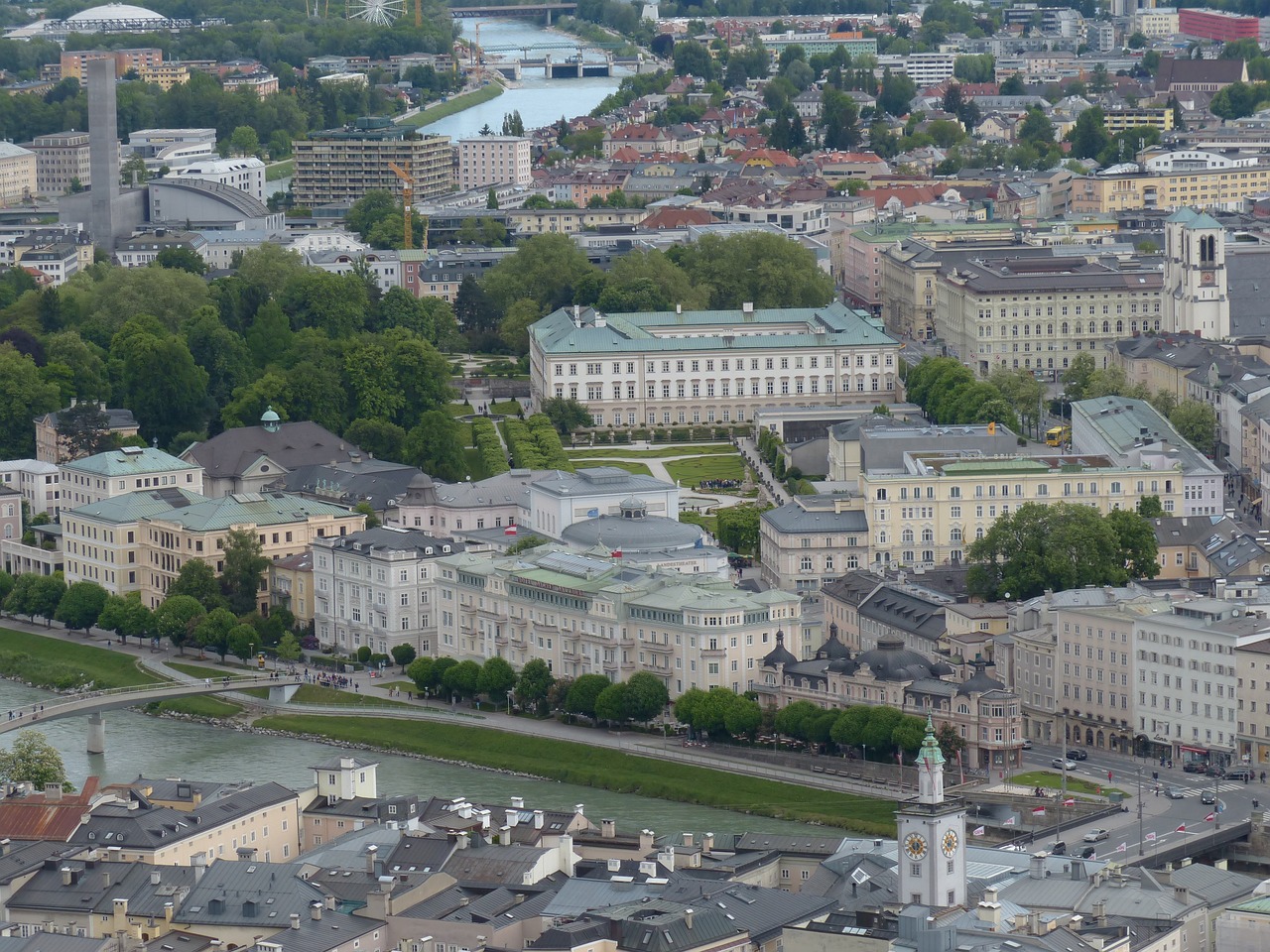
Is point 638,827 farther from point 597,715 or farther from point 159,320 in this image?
point 159,320

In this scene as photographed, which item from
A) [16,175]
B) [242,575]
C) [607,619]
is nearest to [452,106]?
[16,175]

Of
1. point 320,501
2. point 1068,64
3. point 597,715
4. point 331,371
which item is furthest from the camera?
point 1068,64

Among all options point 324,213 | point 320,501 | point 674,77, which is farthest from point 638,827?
point 674,77

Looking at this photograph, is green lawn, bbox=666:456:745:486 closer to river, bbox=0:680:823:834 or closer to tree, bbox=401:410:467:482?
tree, bbox=401:410:467:482

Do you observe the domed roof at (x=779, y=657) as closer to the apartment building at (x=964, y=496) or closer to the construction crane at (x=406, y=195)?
the apartment building at (x=964, y=496)

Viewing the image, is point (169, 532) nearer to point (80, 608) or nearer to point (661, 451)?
point (80, 608)

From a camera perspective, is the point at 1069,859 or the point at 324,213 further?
the point at 324,213

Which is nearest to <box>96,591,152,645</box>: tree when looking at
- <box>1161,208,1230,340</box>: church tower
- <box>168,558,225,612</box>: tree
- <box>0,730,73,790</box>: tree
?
<box>168,558,225,612</box>: tree
